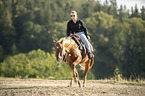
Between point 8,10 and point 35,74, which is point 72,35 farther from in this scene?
point 8,10

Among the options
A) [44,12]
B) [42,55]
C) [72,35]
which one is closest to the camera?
[72,35]

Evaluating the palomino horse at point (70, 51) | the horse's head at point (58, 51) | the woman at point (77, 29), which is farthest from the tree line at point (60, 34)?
the horse's head at point (58, 51)

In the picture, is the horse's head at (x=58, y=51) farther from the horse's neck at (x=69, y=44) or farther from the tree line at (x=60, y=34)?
the tree line at (x=60, y=34)

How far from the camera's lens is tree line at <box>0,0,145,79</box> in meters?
37.9

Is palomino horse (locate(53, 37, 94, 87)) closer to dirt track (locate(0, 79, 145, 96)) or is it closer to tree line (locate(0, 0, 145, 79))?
dirt track (locate(0, 79, 145, 96))

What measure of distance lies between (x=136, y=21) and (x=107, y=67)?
33.4 feet

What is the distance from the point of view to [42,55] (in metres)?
23.2

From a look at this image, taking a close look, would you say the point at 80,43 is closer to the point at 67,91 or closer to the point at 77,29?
the point at 77,29

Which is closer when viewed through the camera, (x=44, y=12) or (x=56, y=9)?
(x=44, y=12)

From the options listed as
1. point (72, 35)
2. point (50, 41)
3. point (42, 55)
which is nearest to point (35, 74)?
point (42, 55)

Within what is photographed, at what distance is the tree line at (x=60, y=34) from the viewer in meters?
37.9

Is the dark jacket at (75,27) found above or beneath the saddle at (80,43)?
above

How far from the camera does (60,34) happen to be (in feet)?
137

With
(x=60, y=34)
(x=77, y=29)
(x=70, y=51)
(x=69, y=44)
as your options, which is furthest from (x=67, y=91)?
(x=60, y=34)
